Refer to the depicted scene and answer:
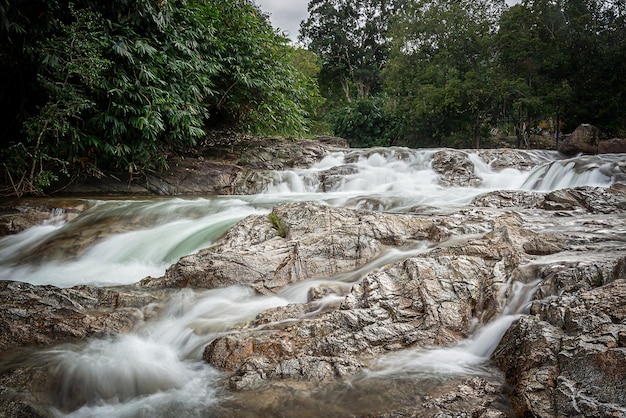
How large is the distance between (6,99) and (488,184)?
10721mm

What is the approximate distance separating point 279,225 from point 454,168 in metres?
7.56

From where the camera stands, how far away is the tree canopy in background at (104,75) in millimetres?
5598

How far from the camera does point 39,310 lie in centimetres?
313

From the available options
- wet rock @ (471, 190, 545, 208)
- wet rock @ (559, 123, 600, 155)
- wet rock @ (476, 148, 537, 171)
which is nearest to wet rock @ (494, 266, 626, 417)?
wet rock @ (471, 190, 545, 208)

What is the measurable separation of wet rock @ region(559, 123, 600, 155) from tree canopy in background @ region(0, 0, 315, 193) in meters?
10.1

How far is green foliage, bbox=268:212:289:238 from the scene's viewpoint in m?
4.64

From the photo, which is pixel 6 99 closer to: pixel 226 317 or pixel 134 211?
pixel 134 211

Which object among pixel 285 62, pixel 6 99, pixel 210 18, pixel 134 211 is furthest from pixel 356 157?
pixel 6 99

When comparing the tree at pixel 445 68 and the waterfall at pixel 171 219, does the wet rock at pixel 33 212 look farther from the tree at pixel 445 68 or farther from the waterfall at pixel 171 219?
the tree at pixel 445 68

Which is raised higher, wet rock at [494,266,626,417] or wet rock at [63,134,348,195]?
wet rock at [63,134,348,195]

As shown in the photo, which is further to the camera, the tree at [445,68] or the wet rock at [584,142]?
the tree at [445,68]

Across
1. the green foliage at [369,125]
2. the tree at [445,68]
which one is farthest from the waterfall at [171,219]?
the green foliage at [369,125]

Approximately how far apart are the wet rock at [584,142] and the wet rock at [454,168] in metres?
3.96

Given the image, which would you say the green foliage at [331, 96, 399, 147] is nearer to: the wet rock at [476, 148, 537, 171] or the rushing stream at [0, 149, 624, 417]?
the wet rock at [476, 148, 537, 171]
